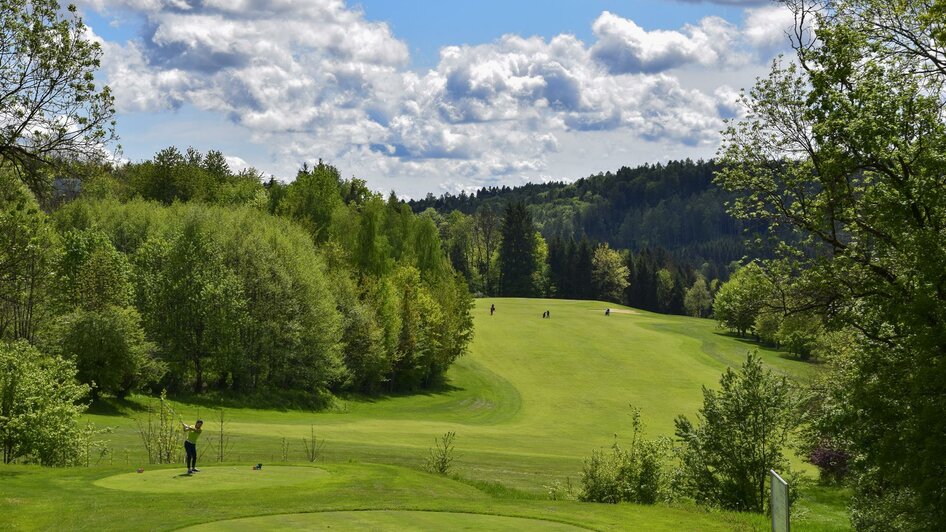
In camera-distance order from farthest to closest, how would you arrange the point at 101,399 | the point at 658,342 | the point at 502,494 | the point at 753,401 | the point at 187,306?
the point at 658,342, the point at 187,306, the point at 101,399, the point at 502,494, the point at 753,401

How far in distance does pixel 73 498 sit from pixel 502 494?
47.4ft

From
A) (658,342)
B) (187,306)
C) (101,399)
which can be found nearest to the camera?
(101,399)

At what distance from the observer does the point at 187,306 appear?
64375 millimetres

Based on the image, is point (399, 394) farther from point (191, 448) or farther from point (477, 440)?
point (191, 448)

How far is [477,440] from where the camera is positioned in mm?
57625

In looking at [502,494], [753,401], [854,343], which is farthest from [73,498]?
[854,343]

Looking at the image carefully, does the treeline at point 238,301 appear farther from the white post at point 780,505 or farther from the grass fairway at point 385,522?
the white post at point 780,505

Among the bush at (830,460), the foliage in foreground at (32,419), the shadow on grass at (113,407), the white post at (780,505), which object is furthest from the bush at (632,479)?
the shadow on grass at (113,407)

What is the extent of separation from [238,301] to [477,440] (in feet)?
73.8

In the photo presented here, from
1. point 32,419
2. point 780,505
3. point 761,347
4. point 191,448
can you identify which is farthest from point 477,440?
point 761,347

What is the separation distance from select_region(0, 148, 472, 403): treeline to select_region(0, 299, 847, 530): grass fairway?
4083 mm

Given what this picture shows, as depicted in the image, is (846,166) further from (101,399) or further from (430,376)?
(430,376)

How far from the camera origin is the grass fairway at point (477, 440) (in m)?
22.3

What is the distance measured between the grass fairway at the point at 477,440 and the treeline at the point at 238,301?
4083 mm
